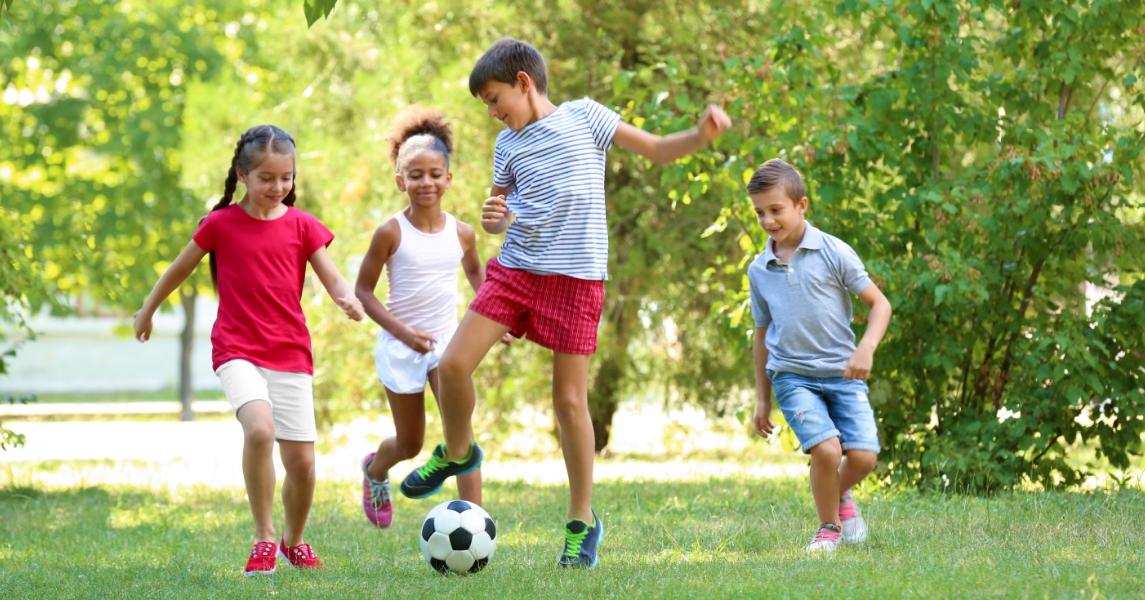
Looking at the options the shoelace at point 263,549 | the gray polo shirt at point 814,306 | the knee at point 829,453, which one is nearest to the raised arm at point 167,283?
the shoelace at point 263,549

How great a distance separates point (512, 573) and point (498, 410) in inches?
289

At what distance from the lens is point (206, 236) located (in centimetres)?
460

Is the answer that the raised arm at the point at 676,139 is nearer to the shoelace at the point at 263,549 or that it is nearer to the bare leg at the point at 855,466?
the bare leg at the point at 855,466

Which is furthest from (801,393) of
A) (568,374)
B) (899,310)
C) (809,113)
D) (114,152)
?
(114,152)

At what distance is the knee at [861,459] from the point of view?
4.66 meters

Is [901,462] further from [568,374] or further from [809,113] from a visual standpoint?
[568,374]

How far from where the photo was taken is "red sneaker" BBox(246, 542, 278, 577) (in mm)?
4348

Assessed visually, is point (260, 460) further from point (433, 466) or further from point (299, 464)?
point (433, 466)

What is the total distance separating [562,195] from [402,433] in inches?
77.9

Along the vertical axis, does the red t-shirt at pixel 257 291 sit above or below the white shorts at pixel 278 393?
Result: above

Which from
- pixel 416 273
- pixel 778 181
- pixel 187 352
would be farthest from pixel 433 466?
pixel 187 352

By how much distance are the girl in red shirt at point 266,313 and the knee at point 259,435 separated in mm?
71

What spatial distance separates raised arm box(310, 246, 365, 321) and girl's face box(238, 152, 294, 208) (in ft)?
0.95

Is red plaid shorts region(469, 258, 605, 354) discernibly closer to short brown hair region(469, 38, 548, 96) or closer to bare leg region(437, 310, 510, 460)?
bare leg region(437, 310, 510, 460)
